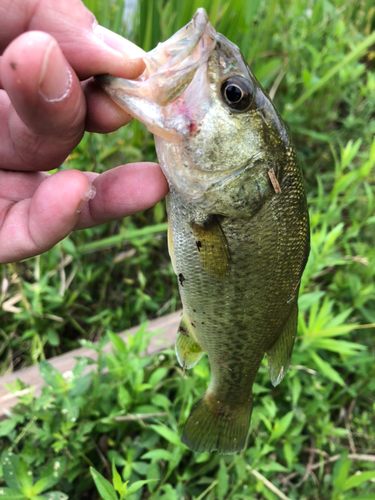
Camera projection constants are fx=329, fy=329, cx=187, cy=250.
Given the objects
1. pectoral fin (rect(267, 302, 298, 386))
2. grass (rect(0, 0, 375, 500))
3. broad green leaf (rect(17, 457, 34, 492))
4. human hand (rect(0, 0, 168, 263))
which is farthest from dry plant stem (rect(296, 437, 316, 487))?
human hand (rect(0, 0, 168, 263))

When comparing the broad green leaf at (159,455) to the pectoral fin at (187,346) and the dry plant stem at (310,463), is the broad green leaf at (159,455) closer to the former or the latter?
the pectoral fin at (187,346)

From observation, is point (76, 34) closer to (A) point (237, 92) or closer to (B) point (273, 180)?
(A) point (237, 92)

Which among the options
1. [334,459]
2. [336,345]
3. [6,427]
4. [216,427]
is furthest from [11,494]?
[334,459]

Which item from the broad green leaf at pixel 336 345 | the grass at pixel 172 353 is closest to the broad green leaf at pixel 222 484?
the grass at pixel 172 353

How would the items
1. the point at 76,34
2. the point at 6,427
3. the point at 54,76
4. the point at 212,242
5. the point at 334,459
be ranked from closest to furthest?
the point at 54,76 < the point at 76,34 < the point at 212,242 < the point at 6,427 < the point at 334,459

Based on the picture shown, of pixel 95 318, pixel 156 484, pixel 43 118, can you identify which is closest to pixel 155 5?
pixel 43 118

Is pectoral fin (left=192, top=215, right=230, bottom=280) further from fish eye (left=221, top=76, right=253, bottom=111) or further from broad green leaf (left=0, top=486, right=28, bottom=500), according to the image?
broad green leaf (left=0, top=486, right=28, bottom=500)
